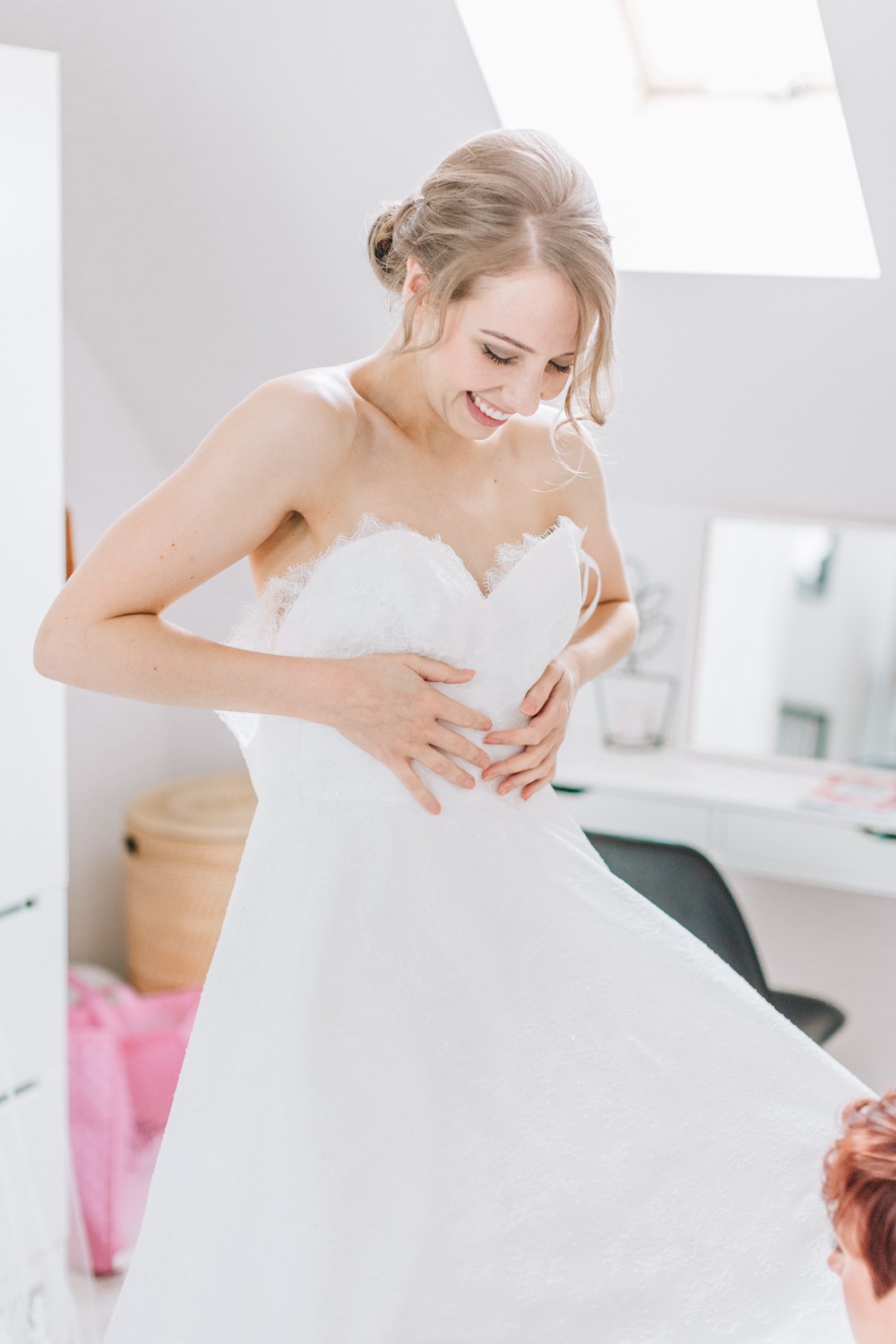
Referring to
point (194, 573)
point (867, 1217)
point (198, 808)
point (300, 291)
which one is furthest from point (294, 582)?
point (198, 808)

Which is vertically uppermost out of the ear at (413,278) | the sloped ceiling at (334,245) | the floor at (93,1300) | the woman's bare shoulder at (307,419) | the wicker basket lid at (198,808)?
the sloped ceiling at (334,245)

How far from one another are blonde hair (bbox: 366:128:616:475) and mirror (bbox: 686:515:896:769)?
1667mm

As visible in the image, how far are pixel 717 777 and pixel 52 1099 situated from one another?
140 cm

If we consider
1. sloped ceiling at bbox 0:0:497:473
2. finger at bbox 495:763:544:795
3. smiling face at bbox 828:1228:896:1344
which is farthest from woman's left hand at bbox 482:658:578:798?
sloped ceiling at bbox 0:0:497:473

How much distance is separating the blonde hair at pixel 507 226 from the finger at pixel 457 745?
34 centimetres

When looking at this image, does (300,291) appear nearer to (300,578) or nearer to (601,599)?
(601,599)

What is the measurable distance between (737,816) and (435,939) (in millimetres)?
1532

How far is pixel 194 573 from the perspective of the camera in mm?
1131

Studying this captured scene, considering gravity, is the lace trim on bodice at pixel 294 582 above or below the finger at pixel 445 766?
above

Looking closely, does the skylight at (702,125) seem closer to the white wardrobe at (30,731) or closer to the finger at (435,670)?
the white wardrobe at (30,731)

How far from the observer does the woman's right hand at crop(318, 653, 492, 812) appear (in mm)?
1170

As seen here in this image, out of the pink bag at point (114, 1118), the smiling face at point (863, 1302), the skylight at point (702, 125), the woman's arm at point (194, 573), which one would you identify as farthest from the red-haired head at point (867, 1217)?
the pink bag at point (114, 1118)

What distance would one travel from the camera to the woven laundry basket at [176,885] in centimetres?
279

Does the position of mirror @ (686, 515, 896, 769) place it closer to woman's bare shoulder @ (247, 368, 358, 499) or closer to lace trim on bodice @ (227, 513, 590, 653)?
lace trim on bodice @ (227, 513, 590, 653)
